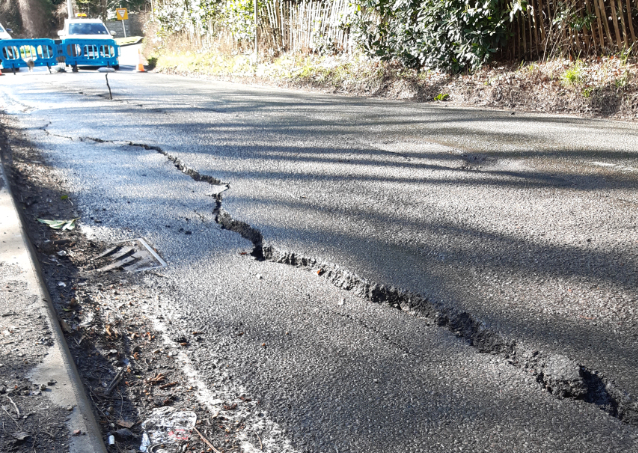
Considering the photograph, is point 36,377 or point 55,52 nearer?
point 36,377

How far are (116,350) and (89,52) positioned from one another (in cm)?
2018

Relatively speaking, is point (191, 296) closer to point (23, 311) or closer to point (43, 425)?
point (23, 311)

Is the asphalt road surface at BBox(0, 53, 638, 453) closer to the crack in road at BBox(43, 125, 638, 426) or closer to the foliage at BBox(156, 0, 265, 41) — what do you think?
the crack in road at BBox(43, 125, 638, 426)

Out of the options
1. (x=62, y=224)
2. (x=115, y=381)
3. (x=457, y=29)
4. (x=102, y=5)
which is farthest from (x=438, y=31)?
(x=102, y=5)

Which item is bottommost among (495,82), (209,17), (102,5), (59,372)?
(59,372)

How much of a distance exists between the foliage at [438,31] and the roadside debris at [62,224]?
6.94 m

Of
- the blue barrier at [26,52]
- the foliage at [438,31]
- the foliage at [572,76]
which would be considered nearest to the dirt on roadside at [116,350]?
the foliage at [572,76]

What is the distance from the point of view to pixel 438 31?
8898 millimetres

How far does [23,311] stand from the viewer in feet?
6.68

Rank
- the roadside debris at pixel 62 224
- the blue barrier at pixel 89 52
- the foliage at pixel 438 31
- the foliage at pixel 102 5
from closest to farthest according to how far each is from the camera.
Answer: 1. the roadside debris at pixel 62 224
2. the foliage at pixel 438 31
3. the blue barrier at pixel 89 52
4. the foliage at pixel 102 5

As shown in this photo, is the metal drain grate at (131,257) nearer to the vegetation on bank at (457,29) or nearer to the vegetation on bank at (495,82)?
the vegetation on bank at (495,82)

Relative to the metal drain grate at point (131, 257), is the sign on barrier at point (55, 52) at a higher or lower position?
higher

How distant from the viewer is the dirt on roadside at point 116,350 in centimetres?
155

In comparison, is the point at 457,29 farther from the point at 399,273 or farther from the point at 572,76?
the point at 399,273
